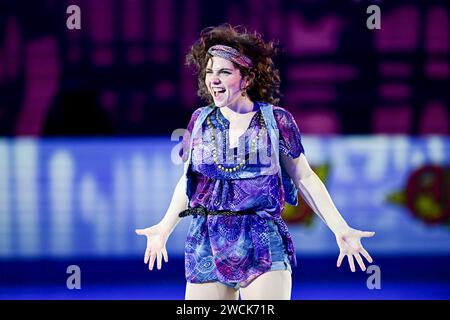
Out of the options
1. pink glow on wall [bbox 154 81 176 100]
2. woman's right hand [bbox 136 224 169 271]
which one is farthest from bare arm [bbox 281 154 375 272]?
pink glow on wall [bbox 154 81 176 100]

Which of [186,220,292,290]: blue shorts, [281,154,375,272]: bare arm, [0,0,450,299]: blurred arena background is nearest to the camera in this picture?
[186,220,292,290]: blue shorts

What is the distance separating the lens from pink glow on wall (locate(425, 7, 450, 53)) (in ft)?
17.5

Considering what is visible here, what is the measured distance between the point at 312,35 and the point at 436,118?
0.92 metres

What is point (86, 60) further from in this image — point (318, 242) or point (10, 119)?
point (318, 242)

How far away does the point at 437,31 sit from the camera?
535 centimetres

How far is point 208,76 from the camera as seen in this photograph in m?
3.76

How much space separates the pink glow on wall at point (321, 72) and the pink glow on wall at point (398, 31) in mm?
230

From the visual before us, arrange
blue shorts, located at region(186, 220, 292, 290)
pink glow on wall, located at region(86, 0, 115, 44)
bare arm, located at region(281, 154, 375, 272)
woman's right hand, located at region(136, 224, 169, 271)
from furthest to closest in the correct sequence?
1. pink glow on wall, located at region(86, 0, 115, 44)
2. woman's right hand, located at region(136, 224, 169, 271)
3. bare arm, located at region(281, 154, 375, 272)
4. blue shorts, located at region(186, 220, 292, 290)

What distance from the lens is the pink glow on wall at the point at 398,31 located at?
5340 millimetres

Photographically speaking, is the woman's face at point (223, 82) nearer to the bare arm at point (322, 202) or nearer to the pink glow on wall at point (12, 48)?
the bare arm at point (322, 202)

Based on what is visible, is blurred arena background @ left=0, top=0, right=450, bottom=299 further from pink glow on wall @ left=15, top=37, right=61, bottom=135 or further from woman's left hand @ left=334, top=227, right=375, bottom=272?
woman's left hand @ left=334, top=227, right=375, bottom=272

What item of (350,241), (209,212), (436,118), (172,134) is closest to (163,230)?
(209,212)
